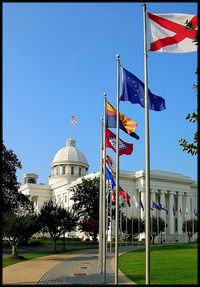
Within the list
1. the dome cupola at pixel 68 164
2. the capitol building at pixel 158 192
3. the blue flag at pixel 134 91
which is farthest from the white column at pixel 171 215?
the blue flag at pixel 134 91

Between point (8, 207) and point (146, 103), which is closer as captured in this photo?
point (146, 103)

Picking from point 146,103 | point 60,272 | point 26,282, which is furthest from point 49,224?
point 146,103

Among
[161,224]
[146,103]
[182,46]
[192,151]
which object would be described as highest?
[182,46]

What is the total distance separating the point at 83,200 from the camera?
3078 inches

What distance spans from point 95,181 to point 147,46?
6577 centimetres

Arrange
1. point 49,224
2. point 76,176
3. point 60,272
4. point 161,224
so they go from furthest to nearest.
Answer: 1. point 76,176
2. point 161,224
3. point 49,224
4. point 60,272

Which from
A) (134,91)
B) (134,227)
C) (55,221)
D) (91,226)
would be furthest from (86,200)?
(134,91)

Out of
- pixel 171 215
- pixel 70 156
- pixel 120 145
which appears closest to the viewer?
pixel 120 145

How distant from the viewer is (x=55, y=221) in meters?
55.9

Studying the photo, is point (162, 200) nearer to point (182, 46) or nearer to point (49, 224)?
point (49, 224)

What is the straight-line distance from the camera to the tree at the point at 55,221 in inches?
2199

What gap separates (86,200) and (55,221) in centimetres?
2227

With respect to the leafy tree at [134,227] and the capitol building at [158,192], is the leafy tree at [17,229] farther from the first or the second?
the capitol building at [158,192]

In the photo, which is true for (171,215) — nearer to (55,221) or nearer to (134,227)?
(134,227)
